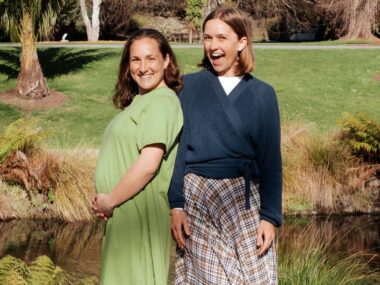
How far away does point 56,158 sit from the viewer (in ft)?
31.6

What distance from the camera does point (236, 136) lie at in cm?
320

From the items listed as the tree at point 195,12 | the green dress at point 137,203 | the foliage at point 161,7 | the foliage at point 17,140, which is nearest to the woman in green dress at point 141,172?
the green dress at point 137,203

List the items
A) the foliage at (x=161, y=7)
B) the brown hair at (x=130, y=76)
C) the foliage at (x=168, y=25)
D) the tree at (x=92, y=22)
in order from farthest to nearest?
1. the foliage at (x=168, y=25)
2. the foliage at (x=161, y=7)
3. the tree at (x=92, y=22)
4. the brown hair at (x=130, y=76)

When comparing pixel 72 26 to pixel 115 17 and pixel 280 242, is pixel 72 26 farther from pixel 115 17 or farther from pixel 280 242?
pixel 280 242

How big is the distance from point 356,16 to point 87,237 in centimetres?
2233

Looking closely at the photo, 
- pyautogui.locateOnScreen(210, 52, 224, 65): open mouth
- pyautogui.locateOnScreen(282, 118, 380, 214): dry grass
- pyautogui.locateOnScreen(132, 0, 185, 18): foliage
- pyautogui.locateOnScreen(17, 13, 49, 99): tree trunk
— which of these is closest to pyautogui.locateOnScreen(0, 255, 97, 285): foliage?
pyautogui.locateOnScreen(210, 52, 224, 65): open mouth

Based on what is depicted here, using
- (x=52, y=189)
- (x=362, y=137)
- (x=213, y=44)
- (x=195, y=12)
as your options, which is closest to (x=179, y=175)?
(x=213, y=44)

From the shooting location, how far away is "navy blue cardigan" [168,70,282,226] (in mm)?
3211

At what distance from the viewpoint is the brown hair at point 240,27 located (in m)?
3.22

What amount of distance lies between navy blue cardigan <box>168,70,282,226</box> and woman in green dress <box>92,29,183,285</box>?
90mm

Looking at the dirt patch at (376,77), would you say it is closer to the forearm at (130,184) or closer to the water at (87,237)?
the water at (87,237)

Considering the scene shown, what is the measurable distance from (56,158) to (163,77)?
6624mm

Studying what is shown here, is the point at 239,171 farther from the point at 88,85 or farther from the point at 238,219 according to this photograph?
the point at 88,85

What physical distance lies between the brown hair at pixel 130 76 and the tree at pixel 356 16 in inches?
1007
